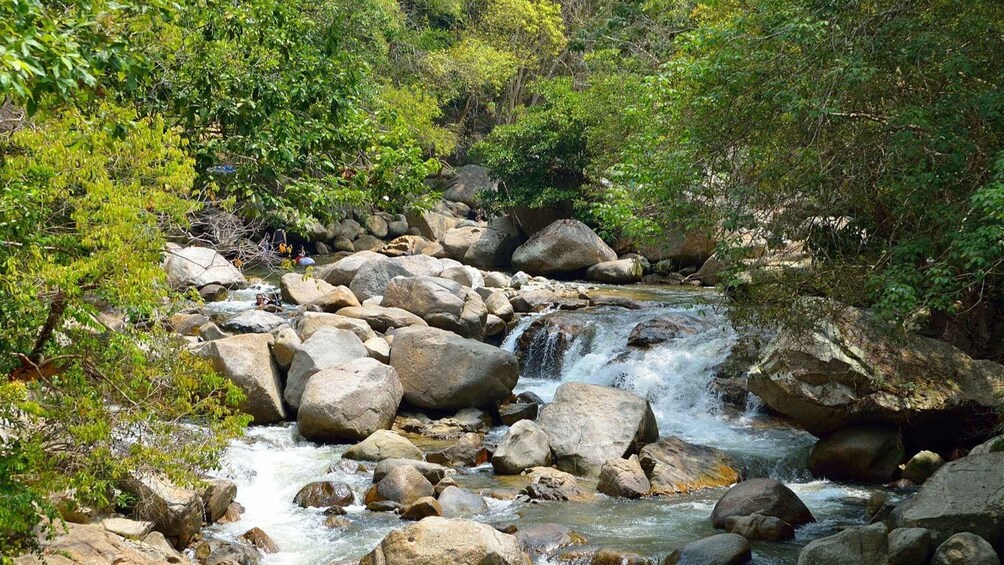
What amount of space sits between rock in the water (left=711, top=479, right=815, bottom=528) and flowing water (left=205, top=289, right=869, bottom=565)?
168 mm

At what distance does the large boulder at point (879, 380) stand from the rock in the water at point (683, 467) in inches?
46.8

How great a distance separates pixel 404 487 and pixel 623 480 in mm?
2706

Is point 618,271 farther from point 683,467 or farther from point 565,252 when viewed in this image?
point 683,467

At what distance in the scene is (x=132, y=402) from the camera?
6.92 meters

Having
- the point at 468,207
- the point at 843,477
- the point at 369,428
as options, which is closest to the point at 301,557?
the point at 369,428

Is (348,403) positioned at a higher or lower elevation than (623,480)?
lower

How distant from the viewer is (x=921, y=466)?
461 inches

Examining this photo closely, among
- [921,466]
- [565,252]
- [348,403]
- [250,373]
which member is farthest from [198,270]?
[921,466]

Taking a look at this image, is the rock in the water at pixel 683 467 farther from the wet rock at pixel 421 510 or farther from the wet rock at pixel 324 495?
the wet rock at pixel 324 495

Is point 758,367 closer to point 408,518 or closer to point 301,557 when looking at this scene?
point 408,518

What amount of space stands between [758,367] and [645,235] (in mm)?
2276

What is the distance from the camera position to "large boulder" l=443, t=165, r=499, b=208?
3684cm

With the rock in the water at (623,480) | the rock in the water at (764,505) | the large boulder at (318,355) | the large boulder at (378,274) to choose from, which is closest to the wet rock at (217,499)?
the large boulder at (318,355)

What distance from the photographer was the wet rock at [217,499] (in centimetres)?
1006
